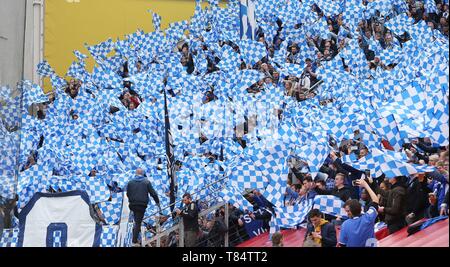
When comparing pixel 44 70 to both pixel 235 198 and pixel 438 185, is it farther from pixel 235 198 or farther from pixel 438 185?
pixel 438 185

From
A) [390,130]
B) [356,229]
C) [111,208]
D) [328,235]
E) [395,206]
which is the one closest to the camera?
[356,229]

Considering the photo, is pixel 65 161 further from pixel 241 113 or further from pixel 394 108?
pixel 394 108

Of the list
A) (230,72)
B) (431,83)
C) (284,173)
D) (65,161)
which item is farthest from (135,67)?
(431,83)

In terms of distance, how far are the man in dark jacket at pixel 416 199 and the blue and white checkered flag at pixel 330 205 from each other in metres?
1.09

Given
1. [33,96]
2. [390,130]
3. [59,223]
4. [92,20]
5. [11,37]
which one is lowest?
[59,223]

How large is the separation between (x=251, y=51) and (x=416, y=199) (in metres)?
7.69

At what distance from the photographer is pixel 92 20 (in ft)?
80.8

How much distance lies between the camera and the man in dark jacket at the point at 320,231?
467 inches

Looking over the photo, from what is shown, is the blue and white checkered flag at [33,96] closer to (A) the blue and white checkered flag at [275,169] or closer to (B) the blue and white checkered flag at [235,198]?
(B) the blue and white checkered flag at [235,198]

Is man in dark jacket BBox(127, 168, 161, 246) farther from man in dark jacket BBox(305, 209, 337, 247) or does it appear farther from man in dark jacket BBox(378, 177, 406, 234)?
man in dark jacket BBox(378, 177, 406, 234)

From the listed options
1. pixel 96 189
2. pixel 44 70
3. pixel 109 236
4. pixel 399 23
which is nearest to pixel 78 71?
pixel 44 70

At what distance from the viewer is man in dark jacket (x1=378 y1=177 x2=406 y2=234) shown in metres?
12.4

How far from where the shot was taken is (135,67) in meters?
20.8

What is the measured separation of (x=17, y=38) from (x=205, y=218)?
163 inches
